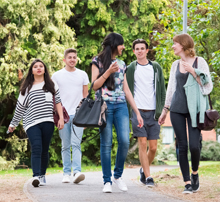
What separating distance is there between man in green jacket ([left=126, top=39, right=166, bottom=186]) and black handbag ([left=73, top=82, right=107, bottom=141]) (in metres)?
1.26

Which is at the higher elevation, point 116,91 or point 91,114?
point 116,91

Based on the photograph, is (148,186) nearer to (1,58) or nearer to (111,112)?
(111,112)

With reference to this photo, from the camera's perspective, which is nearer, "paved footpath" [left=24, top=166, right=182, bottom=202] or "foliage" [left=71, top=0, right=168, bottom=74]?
"paved footpath" [left=24, top=166, right=182, bottom=202]

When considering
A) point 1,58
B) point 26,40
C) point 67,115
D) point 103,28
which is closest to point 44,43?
point 26,40

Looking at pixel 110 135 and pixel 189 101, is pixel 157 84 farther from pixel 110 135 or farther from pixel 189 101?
pixel 110 135

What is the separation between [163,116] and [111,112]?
91cm

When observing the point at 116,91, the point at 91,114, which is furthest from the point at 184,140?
the point at 91,114

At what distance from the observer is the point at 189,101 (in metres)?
6.04

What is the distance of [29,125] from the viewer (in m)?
6.86

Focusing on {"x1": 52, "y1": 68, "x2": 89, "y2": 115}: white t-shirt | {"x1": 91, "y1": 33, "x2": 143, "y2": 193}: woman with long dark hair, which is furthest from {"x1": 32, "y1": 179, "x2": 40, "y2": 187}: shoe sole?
{"x1": 52, "y1": 68, "x2": 89, "y2": 115}: white t-shirt

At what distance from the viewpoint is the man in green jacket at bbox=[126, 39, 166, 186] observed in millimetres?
7176

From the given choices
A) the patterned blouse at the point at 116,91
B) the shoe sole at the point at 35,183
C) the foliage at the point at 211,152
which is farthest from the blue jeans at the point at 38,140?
the foliage at the point at 211,152

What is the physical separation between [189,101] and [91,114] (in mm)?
1286

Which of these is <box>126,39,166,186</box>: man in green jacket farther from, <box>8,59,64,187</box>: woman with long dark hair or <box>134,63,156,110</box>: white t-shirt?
<box>8,59,64,187</box>: woman with long dark hair
